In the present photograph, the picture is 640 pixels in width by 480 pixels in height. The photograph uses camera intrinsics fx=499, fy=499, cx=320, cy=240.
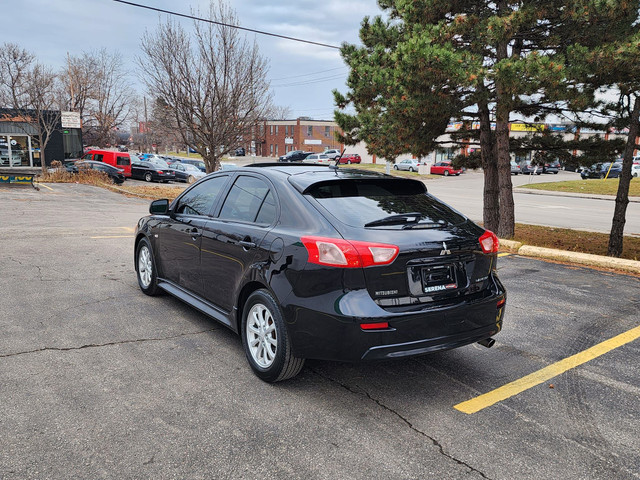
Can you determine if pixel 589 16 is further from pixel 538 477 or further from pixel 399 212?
pixel 538 477

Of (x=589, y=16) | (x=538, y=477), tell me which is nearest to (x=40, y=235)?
(x=538, y=477)

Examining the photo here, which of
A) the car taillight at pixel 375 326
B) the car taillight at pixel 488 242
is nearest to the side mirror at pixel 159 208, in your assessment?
the car taillight at pixel 375 326

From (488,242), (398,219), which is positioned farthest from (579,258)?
(398,219)

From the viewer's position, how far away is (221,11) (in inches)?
750

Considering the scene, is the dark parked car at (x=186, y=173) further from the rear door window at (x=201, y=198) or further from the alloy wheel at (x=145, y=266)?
the rear door window at (x=201, y=198)

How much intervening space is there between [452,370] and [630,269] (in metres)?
4.72

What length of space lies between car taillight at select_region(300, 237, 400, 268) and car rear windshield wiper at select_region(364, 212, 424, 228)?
0.78ft

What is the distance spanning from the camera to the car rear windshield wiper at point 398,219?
3.40 m

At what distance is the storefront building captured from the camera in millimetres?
Answer: 38719

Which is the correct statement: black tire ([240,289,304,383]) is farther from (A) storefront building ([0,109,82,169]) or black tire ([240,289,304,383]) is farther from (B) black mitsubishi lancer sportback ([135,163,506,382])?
(A) storefront building ([0,109,82,169])

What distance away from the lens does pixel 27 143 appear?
4069cm

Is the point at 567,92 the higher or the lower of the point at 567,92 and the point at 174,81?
the lower

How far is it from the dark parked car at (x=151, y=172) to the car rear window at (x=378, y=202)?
98.9 feet

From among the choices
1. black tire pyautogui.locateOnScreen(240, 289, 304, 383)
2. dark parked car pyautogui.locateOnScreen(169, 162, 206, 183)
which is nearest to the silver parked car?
dark parked car pyautogui.locateOnScreen(169, 162, 206, 183)
